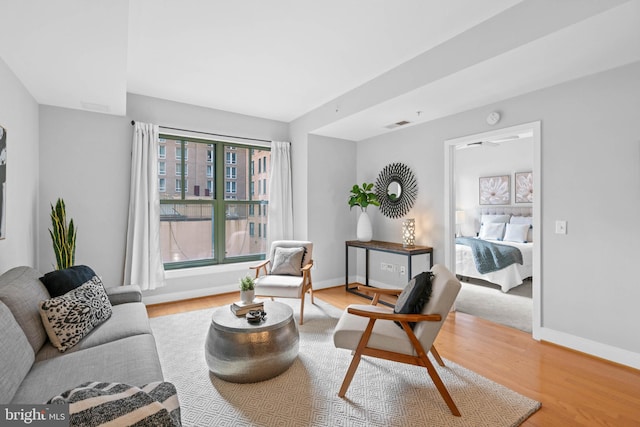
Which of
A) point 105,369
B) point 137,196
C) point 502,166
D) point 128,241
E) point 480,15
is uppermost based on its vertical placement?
point 480,15

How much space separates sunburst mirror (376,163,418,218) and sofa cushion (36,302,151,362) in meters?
3.39

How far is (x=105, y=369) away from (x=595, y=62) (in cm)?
386

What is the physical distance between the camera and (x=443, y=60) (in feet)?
8.68

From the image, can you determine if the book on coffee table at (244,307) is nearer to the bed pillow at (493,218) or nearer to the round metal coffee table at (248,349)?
the round metal coffee table at (248,349)

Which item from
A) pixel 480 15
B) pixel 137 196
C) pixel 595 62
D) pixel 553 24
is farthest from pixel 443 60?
pixel 137 196

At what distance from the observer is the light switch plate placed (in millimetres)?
2794

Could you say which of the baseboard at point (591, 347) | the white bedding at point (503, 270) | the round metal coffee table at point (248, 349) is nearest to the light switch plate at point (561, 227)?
the baseboard at point (591, 347)

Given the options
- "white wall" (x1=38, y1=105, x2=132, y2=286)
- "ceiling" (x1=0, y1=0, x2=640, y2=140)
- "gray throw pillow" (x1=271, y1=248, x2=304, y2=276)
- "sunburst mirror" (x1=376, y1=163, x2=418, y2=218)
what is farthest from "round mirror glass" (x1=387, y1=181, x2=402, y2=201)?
"white wall" (x1=38, y1=105, x2=132, y2=286)

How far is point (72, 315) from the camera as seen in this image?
1925mm

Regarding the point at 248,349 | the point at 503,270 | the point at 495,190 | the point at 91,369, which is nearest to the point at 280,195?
the point at 248,349

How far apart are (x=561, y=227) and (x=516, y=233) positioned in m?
3.07

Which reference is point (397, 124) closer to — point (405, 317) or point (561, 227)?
point (561, 227)

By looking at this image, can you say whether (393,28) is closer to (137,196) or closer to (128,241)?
(137,196)

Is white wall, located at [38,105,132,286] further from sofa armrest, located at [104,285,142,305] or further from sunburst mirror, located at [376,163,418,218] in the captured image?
sunburst mirror, located at [376,163,418,218]
